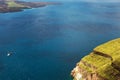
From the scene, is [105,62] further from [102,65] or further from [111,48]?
[111,48]

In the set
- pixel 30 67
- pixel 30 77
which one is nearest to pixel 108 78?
pixel 30 77

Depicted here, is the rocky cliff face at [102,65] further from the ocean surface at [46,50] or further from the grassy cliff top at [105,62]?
the ocean surface at [46,50]

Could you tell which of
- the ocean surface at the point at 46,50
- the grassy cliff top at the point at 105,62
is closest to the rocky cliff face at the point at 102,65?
the grassy cliff top at the point at 105,62

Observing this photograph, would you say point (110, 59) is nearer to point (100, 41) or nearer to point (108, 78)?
point (108, 78)

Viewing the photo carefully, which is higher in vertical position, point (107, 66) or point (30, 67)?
point (107, 66)

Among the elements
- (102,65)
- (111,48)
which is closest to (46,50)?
(111,48)

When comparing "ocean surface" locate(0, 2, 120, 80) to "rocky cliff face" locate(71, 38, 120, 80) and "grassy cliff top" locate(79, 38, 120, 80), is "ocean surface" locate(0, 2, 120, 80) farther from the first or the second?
"grassy cliff top" locate(79, 38, 120, 80)

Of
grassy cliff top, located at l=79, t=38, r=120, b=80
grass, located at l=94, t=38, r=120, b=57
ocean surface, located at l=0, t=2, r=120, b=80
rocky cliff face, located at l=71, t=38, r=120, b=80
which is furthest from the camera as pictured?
ocean surface, located at l=0, t=2, r=120, b=80

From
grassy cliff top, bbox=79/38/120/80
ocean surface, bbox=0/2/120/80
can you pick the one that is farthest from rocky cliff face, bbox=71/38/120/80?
ocean surface, bbox=0/2/120/80

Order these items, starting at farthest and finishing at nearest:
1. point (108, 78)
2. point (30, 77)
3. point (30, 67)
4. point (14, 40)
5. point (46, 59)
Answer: point (14, 40)
point (46, 59)
point (30, 67)
point (30, 77)
point (108, 78)
